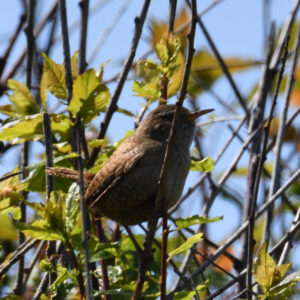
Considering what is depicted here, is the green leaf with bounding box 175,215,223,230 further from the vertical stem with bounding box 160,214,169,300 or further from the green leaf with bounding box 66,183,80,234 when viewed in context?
the green leaf with bounding box 66,183,80,234

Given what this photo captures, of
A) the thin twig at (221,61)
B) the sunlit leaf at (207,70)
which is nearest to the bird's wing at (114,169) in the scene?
the thin twig at (221,61)

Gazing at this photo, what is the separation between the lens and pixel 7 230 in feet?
9.68

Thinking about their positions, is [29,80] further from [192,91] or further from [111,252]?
[192,91]

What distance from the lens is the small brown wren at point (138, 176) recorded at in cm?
262

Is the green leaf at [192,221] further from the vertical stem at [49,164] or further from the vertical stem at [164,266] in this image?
the vertical stem at [49,164]

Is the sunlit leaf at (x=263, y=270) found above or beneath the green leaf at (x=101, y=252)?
beneath

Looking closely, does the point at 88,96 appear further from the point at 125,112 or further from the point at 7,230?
the point at 7,230

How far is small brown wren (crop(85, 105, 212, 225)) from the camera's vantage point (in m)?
2.62

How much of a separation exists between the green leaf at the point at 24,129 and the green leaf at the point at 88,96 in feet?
0.65

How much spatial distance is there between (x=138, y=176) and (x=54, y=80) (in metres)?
0.54

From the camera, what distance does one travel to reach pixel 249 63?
150 inches

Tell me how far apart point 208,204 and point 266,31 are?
0.99m

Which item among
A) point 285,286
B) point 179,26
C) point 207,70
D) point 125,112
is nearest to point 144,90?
point 125,112

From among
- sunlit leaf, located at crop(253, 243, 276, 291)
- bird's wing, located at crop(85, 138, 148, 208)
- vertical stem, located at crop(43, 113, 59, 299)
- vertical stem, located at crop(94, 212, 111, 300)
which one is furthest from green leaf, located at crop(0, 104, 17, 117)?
sunlit leaf, located at crop(253, 243, 276, 291)
